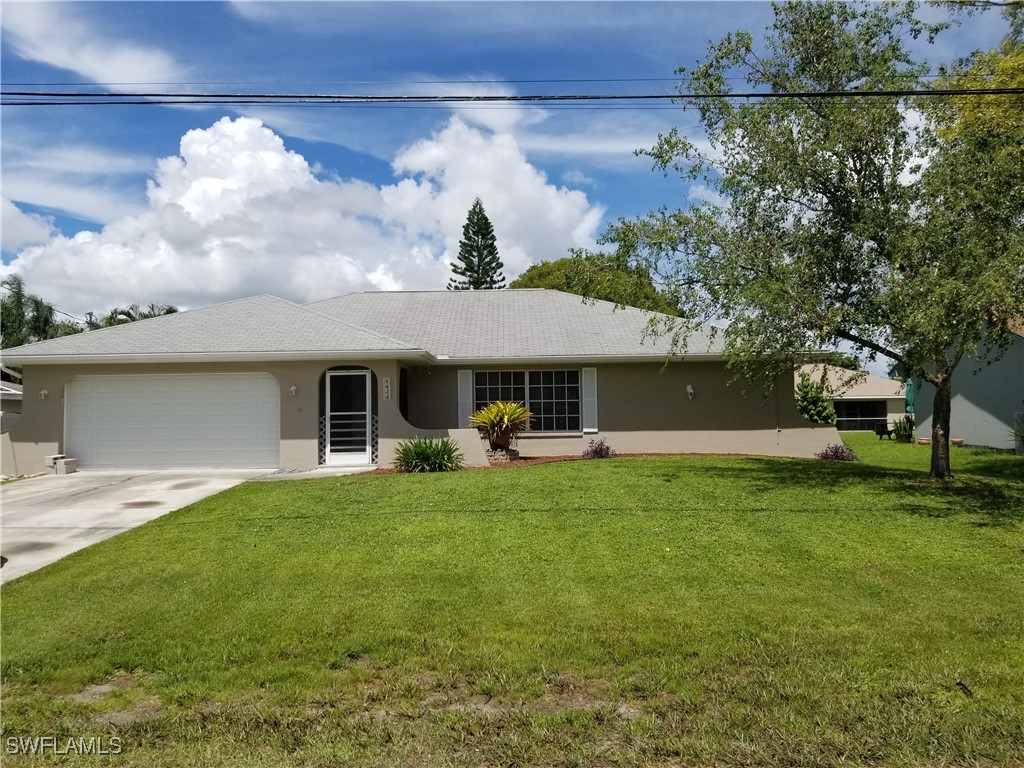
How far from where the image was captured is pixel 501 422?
16922mm

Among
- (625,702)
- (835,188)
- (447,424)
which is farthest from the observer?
(447,424)

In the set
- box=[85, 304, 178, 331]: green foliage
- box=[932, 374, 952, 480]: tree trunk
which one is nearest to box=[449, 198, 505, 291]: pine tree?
box=[85, 304, 178, 331]: green foliage

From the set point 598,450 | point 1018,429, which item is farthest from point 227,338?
point 1018,429

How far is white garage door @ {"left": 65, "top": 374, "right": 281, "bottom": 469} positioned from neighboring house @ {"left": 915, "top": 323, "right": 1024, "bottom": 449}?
63.2ft

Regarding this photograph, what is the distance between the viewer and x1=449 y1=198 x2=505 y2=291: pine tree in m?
50.2

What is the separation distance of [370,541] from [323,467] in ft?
26.1

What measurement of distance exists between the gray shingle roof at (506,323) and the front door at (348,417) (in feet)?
8.62

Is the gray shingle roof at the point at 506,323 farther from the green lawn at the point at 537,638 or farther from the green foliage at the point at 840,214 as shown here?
the green lawn at the point at 537,638

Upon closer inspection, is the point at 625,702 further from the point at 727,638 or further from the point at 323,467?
the point at 323,467

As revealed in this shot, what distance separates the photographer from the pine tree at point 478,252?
50.2 metres

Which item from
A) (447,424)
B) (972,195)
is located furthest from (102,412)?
(972,195)

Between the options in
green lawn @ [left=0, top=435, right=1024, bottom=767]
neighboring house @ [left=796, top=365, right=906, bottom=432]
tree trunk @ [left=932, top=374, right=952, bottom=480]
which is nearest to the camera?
green lawn @ [left=0, top=435, right=1024, bottom=767]

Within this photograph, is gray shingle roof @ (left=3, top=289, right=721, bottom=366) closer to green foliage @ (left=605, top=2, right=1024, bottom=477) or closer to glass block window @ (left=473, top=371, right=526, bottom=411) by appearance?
glass block window @ (left=473, top=371, right=526, bottom=411)

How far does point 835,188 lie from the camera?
40.4ft
